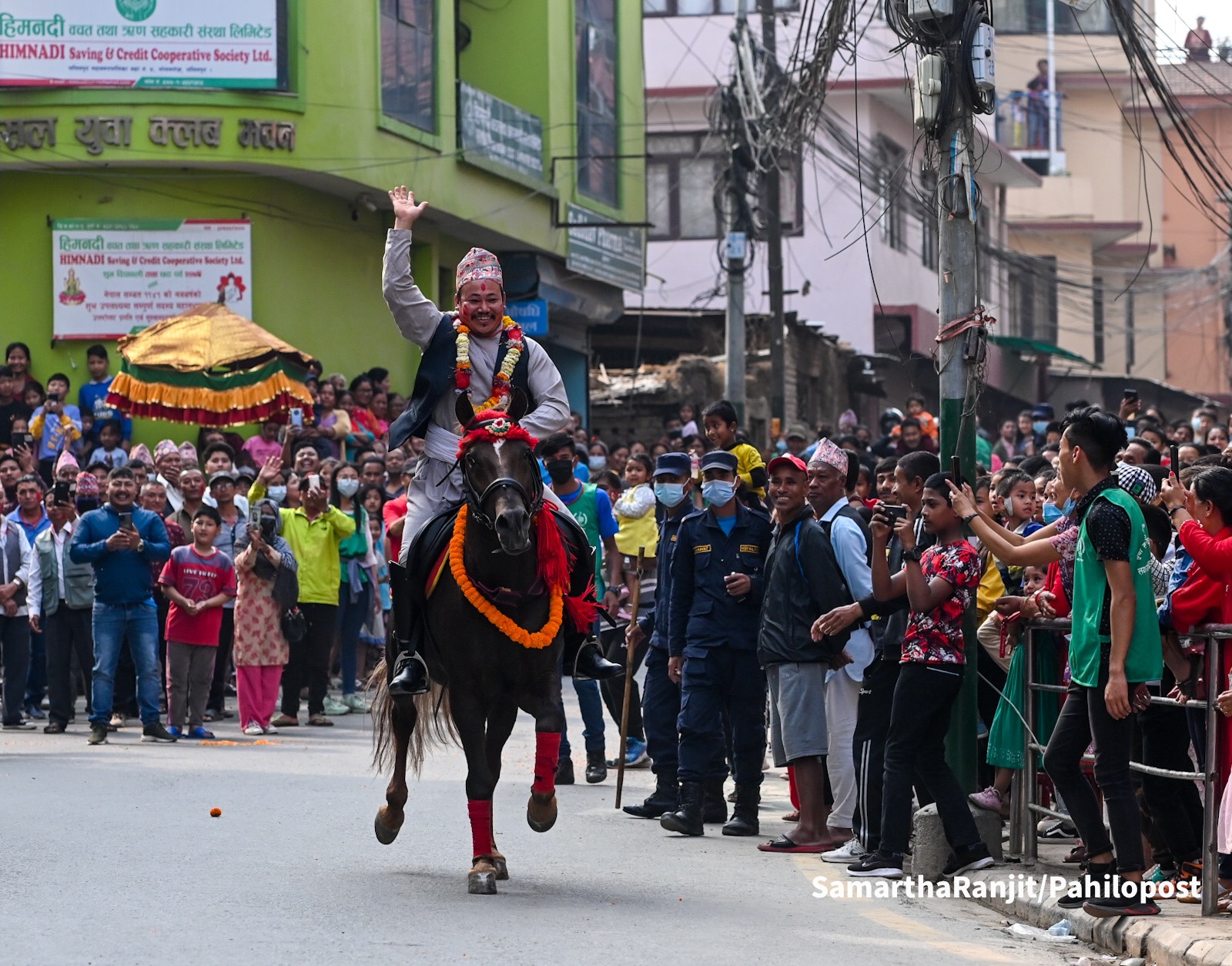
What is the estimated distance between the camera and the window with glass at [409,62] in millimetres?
27000

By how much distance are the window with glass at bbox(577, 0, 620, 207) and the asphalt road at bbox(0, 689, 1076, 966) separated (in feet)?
73.9

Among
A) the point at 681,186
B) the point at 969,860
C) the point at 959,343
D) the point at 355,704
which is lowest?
the point at 355,704

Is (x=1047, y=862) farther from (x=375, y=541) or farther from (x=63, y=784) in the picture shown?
(x=375, y=541)

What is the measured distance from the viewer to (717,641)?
1116 cm

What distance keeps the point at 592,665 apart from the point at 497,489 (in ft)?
4.28

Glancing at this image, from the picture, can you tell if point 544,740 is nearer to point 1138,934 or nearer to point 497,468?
point 497,468

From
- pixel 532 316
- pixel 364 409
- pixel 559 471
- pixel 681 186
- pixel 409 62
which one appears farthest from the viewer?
pixel 681 186

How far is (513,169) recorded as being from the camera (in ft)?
100

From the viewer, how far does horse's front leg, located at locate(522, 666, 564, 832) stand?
9.01 m

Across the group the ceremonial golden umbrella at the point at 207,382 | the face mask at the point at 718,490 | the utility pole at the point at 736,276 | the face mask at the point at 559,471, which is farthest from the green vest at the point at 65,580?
the utility pole at the point at 736,276

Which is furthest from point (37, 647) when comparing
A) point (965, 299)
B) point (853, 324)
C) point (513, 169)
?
point (853, 324)

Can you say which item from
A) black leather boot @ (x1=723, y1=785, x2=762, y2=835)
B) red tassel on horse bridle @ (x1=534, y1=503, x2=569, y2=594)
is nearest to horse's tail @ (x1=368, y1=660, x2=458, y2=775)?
red tassel on horse bridle @ (x1=534, y1=503, x2=569, y2=594)

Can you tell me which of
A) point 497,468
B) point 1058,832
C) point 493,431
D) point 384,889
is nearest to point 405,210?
point 493,431

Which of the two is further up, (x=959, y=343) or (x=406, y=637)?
(x=959, y=343)
